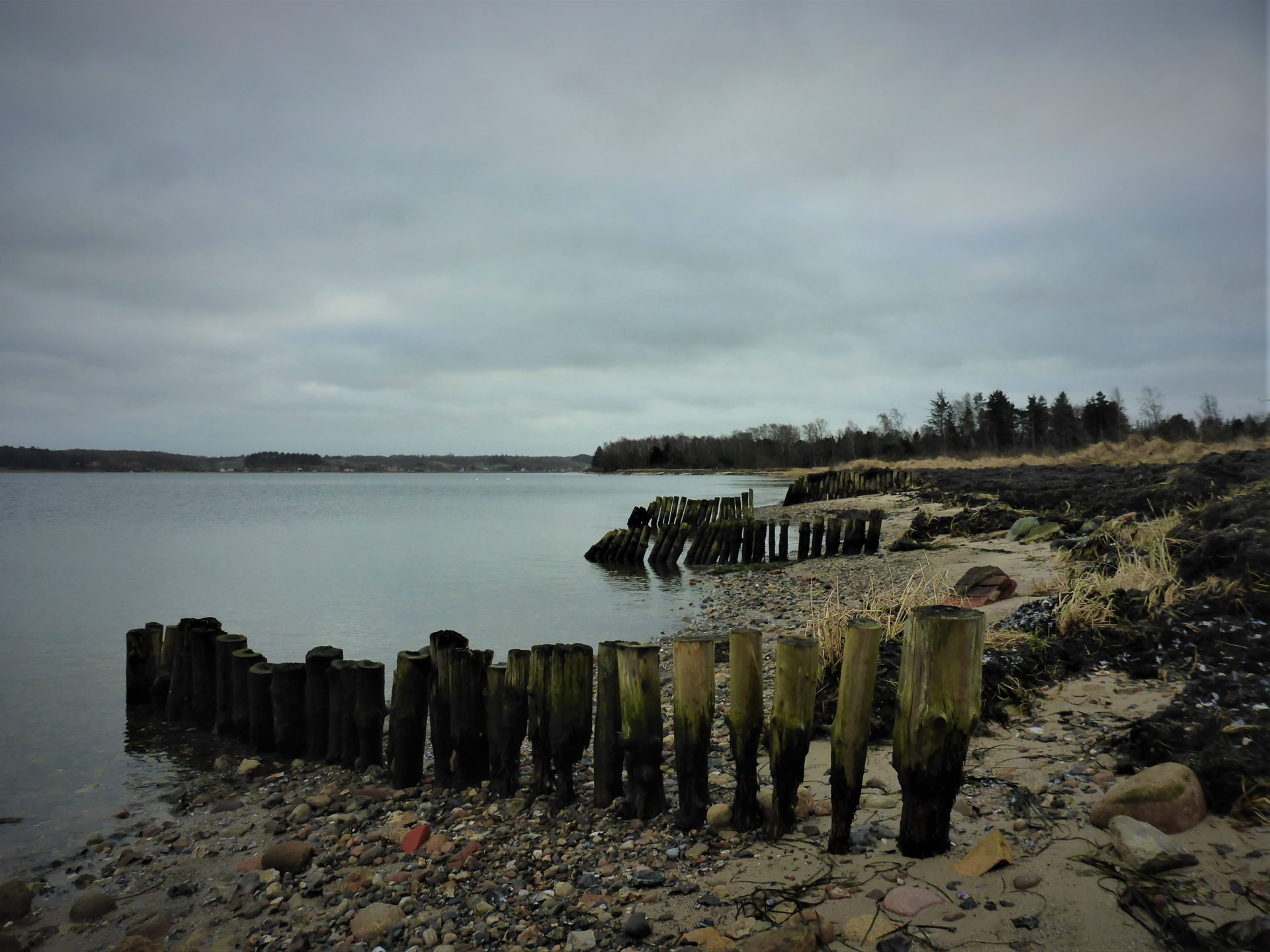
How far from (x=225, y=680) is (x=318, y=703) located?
1.66 metres

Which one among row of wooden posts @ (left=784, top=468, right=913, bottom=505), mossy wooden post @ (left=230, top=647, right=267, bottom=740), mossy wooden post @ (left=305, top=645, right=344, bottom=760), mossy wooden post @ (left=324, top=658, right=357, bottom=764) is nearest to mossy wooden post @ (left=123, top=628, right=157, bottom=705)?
mossy wooden post @ (left=230, top=647, right=267, bottom=740)

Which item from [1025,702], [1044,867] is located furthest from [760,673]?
[1025,702]

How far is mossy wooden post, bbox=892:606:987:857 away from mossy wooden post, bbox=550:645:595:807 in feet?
7.21

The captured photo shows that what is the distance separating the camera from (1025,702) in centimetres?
526

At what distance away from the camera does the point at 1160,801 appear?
3.38m

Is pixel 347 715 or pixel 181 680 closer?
pixel 347 715

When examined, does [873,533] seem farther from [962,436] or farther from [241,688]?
[962,436]

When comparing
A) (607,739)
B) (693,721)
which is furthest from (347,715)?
(693,721)

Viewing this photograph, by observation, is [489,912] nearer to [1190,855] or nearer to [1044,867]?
[1044,867]

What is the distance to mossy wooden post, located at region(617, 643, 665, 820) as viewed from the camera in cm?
455

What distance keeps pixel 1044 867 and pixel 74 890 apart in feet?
19.9

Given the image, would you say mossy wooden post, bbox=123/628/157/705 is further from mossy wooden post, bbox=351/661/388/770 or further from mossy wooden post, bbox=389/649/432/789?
mossy wooden post, bbox=389/649/432/789

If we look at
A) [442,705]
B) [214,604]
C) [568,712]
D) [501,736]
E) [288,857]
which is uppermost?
[568,712]

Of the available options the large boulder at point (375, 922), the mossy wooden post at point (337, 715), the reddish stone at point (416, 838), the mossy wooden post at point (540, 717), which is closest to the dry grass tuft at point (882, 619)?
the mossy wooden post at point (540, 717)
